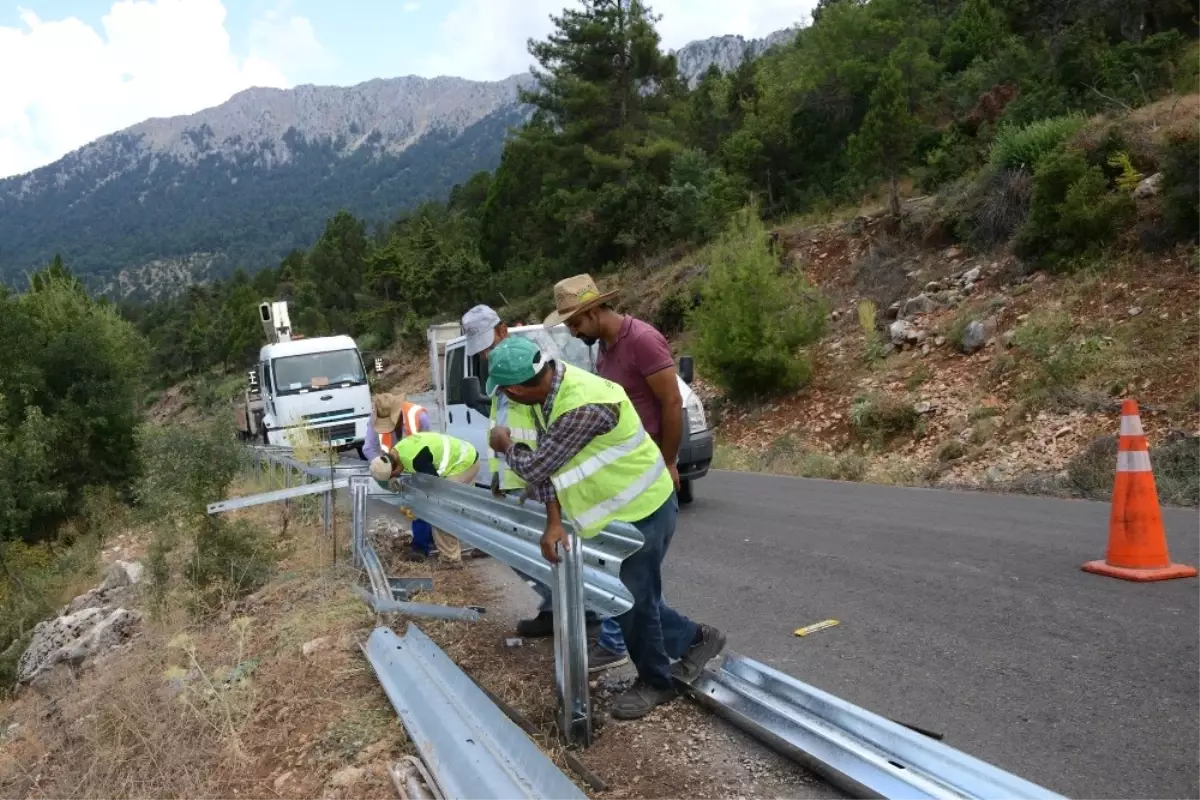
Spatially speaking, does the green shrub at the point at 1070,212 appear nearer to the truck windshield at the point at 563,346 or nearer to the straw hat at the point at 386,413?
the truck windshield at the point at 563,346

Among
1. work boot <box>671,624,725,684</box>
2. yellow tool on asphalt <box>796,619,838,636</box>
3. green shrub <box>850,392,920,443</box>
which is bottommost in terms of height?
green shrub <box>850,392,920,443</box>

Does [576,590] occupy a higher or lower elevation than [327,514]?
higher

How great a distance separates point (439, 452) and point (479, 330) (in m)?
1.49

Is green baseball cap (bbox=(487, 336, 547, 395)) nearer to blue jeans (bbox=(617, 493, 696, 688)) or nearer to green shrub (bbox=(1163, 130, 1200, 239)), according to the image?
blue jeans (bbox=(617, 493, 696, 688))

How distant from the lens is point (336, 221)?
297 feet

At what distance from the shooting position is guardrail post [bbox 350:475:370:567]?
22.8ft

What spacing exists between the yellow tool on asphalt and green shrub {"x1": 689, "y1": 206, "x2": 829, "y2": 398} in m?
13.3

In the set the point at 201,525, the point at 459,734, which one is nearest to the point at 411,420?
the point at 201,525

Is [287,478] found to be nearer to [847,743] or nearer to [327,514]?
[327,514]

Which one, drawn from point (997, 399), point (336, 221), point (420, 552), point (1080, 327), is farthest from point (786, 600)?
point (336, 221)

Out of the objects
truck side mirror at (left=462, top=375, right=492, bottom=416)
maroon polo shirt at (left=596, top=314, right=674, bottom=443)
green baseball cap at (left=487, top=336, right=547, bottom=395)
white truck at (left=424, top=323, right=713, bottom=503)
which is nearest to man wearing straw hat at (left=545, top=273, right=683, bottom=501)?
maroon polo shirt at (left=596, top=314, right=674, bottom=443)

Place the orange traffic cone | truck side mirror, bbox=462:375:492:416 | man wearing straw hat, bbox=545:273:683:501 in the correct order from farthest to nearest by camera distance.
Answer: truck side mirror, bbox=462:375:492:416 < the orange traffic cone < man wearing straw hat, bbox=545:273:683:501

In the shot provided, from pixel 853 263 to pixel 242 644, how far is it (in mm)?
19809

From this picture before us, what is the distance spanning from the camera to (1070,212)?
15.8 m
